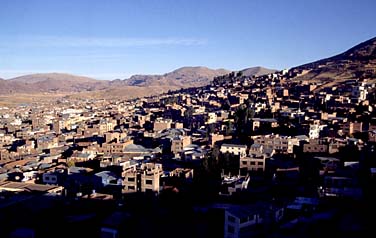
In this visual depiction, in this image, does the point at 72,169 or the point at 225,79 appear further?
the point at 225,79

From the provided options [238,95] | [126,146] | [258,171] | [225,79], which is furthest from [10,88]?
[258,171]

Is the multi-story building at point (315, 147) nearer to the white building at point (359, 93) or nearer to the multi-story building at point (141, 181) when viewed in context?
the multi-story building at point (141, 181)

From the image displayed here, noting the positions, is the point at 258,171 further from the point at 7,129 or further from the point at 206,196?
the point at 7,129

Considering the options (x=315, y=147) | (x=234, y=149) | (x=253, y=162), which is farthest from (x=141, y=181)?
(x=315, y=147)

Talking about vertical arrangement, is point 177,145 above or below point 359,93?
below

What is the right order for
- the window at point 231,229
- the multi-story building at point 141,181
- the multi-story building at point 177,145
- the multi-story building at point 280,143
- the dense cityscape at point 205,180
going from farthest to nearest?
the multi-story building at point 177,145 < the multi-story building at point 280,143 < the multi-story building at point 141,181 < the dense cityscape at point 205,180 < the window at point 231,229

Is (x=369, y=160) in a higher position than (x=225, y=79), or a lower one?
lower

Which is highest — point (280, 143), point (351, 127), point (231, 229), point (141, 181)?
point (351, 127)

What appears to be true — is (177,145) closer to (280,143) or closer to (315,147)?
(280,143)

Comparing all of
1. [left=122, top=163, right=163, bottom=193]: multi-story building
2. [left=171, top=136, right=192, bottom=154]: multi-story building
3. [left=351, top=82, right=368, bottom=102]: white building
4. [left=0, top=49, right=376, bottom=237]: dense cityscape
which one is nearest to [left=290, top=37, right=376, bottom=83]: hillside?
[left=351, top=82, right=368, bottom=102]: white building

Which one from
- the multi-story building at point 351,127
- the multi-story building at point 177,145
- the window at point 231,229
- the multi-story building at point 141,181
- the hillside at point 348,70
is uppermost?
the hillside at point 348,70

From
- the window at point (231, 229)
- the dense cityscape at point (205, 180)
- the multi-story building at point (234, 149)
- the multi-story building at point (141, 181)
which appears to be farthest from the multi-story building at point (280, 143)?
the window at point (231, 229)
